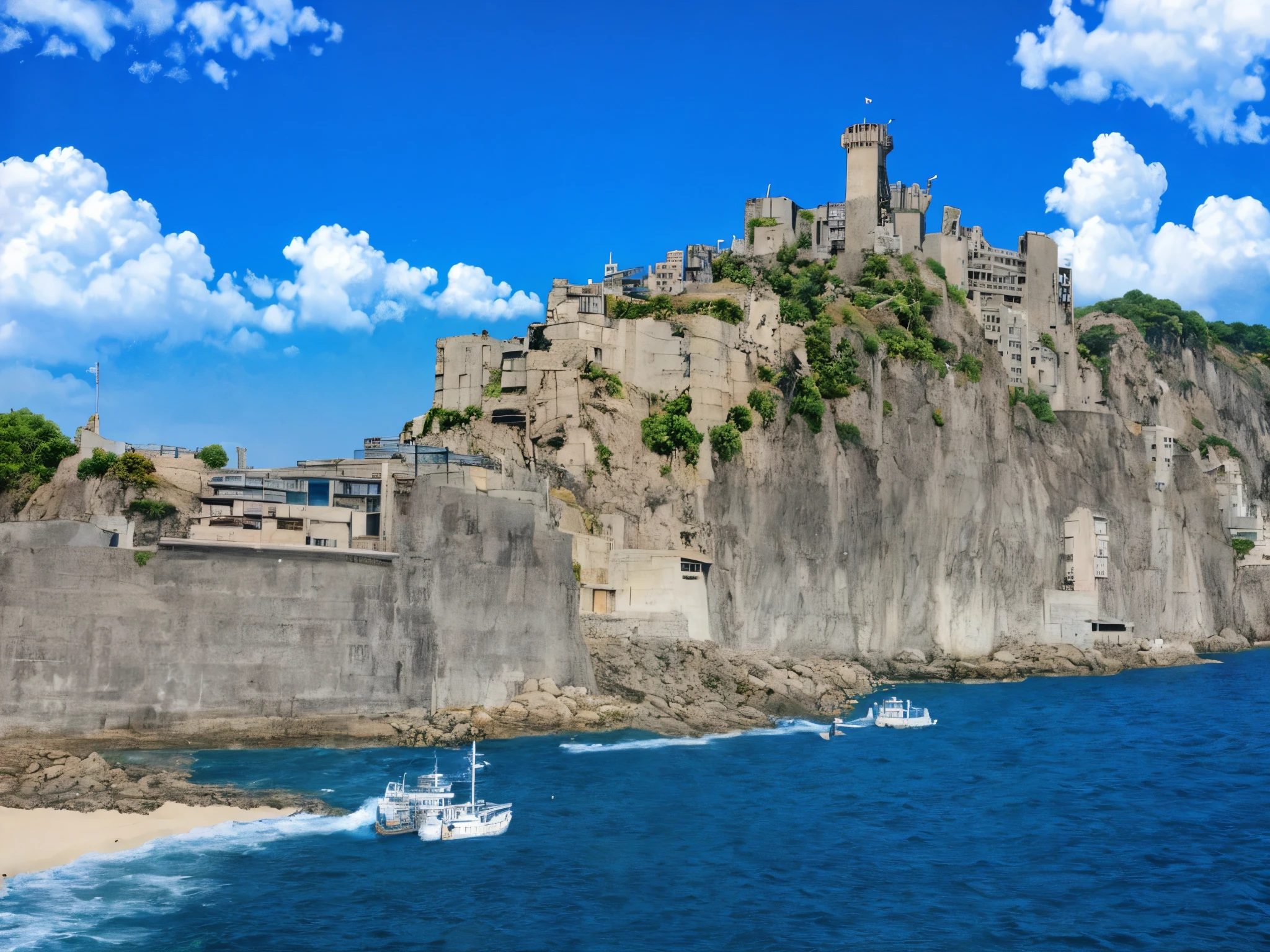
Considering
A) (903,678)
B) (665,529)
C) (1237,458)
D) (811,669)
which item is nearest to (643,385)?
(665,529)

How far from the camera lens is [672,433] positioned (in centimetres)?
7500

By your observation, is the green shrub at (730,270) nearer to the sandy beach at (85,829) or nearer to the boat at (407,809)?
the boat at (407,809)

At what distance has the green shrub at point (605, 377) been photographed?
74688 mm

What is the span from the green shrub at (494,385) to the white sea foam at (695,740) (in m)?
25.3

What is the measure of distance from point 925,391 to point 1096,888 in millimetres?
59488

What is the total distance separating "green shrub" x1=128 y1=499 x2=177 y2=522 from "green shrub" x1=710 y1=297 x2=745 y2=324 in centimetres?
3758

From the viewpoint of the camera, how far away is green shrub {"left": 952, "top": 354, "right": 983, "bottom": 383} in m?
97.4

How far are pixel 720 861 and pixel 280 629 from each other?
1993 centimetres

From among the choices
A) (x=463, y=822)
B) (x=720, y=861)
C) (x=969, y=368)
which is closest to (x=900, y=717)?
(x=720, y=861)

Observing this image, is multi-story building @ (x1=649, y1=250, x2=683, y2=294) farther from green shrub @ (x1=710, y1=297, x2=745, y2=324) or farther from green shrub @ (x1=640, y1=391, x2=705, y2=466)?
green shrub @ (x1=640, y1=391, x2=705, y2=466)

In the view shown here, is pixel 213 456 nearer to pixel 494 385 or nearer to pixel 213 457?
pixel 213 457

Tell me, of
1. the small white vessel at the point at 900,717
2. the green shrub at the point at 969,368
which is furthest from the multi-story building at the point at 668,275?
the small white vessel at the point at 900,717

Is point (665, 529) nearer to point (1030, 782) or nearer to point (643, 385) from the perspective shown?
point (643, 385)

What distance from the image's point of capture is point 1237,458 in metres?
124
